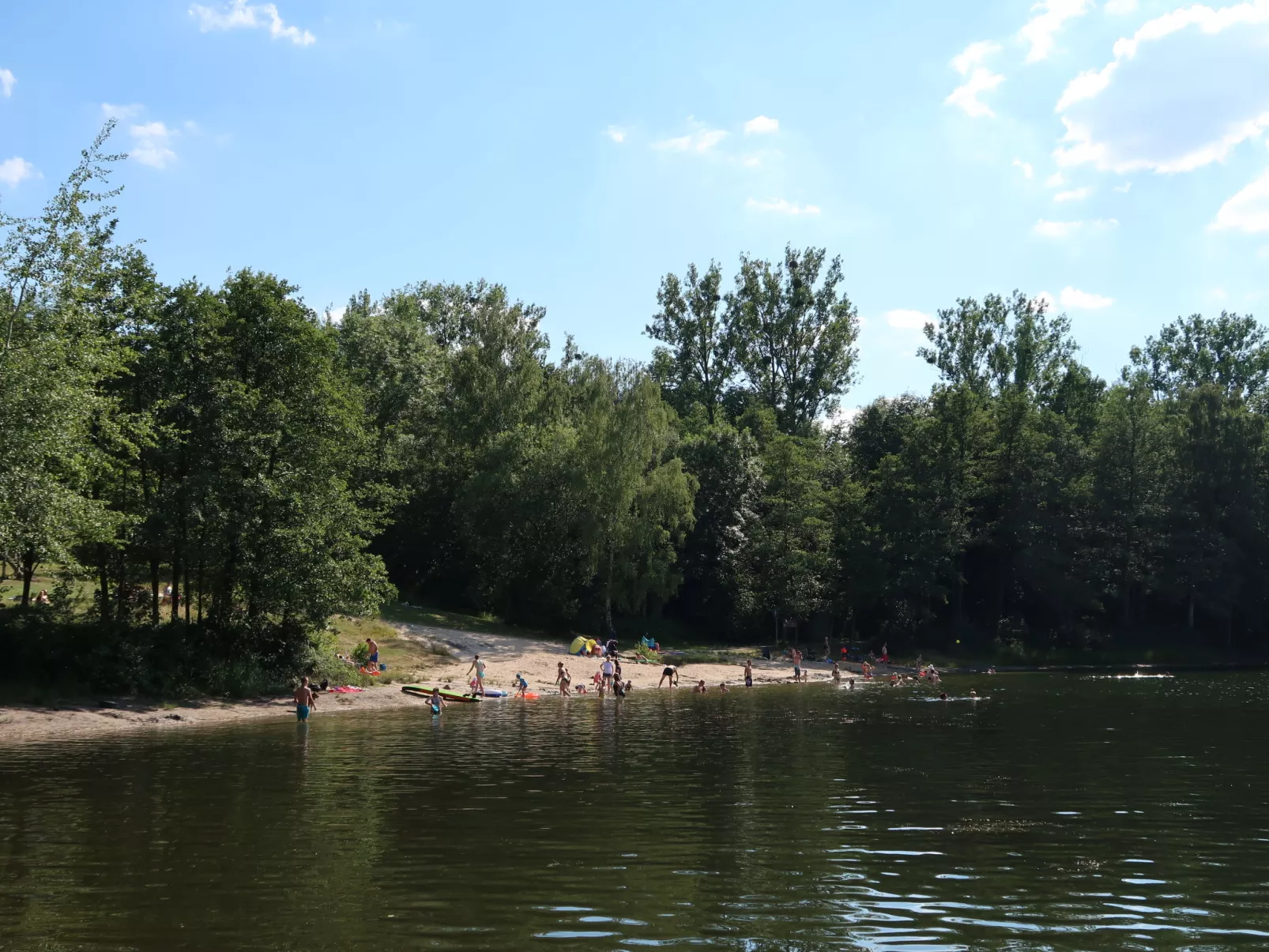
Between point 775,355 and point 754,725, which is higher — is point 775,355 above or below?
above

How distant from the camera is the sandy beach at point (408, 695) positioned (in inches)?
1432

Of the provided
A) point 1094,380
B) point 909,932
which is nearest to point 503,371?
point 1094,380

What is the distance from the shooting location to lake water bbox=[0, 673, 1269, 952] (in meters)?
13.3

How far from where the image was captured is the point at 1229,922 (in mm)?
13312

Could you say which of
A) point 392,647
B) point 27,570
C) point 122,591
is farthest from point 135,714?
point 392,647

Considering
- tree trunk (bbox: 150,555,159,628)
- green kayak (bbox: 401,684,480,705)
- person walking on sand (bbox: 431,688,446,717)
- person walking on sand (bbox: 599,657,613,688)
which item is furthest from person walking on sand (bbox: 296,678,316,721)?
person walking on sand (bbox: 599,657,613,688)

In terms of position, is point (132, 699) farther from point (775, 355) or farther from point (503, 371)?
point (775, 355)

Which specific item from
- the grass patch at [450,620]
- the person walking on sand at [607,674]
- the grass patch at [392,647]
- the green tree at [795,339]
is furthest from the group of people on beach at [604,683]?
the green tree at [795,339]

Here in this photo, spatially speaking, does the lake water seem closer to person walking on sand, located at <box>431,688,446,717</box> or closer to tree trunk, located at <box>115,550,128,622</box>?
person walking on sand, located at <box>431,688,446,717</box>

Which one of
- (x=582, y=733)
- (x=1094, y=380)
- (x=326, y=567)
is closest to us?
(x=582, y=733)

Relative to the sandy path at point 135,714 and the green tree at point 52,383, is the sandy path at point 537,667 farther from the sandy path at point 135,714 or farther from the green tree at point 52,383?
the green tree at point 52,383

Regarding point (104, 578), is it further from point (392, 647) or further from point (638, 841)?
point (638, 841)

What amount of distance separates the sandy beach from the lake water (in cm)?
397

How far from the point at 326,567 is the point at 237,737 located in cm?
1045
